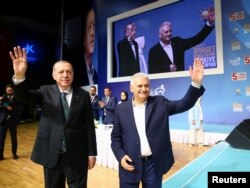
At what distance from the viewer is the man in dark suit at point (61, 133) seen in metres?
1.77

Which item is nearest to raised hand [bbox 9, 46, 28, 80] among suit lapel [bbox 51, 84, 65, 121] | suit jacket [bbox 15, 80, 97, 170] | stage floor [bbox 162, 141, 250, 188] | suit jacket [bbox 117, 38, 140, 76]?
suit jacket [bbox 15, 80, 97, 170]

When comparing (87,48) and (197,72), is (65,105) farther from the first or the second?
(87,48)

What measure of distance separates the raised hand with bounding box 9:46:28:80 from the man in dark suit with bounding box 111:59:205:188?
746 millimetres

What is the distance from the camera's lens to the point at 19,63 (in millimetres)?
1646

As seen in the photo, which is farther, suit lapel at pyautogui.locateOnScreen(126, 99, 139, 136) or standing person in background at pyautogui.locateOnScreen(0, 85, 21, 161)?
standing person in background at pyautogui.locateOnScreen(0, 85, 21, 161)

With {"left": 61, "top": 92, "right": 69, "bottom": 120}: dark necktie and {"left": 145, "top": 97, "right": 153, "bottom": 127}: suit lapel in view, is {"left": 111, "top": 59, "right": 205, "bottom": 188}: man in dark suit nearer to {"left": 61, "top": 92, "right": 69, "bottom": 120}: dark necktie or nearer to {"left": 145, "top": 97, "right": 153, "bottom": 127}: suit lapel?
{"left": 145, "top": 97, "right": 153, "bottom": 127}: suit lapel

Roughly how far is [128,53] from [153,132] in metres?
6.65

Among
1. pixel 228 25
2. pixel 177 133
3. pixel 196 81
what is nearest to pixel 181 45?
pixel 228 25

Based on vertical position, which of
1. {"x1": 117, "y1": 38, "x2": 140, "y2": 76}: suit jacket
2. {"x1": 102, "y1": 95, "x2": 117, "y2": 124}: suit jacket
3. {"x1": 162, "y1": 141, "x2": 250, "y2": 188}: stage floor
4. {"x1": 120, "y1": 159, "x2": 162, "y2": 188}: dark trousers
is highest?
{"x1": 117, "y1": 38, "x2": 140, "y2": 76}: suit jacket

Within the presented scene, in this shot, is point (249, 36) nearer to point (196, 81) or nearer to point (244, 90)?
point (244, 90)

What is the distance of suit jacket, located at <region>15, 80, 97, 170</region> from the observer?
176 cm

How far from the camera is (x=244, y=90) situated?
18.3ft

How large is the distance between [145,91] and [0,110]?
12.6ft

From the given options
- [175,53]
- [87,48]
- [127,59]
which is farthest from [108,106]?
[87,48]
